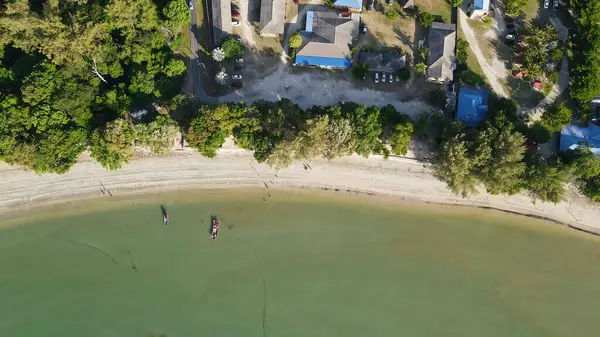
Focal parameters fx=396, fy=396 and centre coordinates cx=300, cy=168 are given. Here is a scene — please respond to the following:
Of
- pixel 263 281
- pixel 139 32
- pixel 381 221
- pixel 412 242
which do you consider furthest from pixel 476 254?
pixel 139 32

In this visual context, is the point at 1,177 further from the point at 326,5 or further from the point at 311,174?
the point at 326,5

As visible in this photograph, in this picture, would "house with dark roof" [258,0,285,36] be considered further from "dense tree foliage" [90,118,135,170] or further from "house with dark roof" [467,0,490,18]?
"house with dark roof" [467,0,490,18]

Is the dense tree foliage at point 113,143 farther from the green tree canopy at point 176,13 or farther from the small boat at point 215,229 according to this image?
the green tree canopy at point 176,13

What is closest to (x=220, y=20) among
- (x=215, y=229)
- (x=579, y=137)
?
(x=215, y=229)

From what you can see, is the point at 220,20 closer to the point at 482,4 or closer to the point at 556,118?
the point at 482,4

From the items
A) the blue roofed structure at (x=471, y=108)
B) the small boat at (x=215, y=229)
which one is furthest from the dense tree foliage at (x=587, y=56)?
the small boat at (x=215, y=229)

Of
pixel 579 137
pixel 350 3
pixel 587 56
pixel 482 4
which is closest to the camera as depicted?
pixel 587 56
